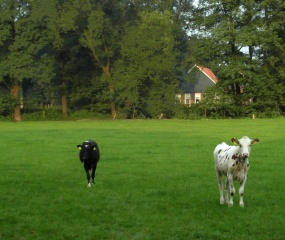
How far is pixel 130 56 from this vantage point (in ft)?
242

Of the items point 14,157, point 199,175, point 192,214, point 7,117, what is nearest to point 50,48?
point 7,117

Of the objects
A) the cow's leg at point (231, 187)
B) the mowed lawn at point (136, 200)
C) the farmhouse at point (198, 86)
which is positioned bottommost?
the mowed lawn at point (136, 200)

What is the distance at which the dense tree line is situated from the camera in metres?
69.2

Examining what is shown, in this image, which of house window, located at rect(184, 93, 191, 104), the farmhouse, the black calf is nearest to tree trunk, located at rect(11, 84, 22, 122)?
the farmhouse

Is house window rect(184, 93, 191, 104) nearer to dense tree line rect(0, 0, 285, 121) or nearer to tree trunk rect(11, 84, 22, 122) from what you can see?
dense tree line rect(0, 0, 285, 121)

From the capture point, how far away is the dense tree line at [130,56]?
69.2 metres

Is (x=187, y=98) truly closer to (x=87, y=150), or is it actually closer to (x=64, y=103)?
(x=64, y=103)

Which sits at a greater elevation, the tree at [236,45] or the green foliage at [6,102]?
the tree at [236,45]

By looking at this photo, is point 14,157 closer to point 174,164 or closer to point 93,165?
point 174,164

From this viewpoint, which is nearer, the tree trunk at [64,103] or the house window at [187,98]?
the tree trunk at [64,103]

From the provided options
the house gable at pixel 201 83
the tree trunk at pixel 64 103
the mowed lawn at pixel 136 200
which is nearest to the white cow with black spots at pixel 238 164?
the mowed lawn at pixel 136 200

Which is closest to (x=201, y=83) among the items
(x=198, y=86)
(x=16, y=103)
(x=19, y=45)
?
(x=198, y=86)

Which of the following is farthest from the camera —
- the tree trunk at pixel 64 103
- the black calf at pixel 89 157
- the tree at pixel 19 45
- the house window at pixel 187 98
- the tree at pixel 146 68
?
the house window at pixel 187 98

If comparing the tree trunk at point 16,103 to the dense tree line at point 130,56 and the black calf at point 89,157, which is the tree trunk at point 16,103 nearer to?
the dense tree line at point 130,56
